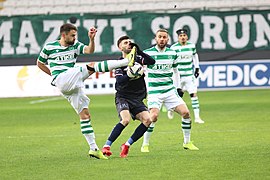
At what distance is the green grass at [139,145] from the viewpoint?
1070 cm

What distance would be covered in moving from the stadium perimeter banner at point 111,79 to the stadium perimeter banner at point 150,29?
1181 mm

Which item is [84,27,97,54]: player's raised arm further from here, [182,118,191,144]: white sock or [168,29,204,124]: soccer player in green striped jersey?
[168,29,204,124]: soccer player in green striped jersey

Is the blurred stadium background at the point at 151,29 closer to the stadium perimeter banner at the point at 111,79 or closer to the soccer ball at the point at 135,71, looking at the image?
the stadium perimeter banner at the point at 111,79

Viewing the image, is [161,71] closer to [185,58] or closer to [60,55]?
[60,55]

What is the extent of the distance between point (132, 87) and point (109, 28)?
1648 cm

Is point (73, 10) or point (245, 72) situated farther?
point (73, 10)

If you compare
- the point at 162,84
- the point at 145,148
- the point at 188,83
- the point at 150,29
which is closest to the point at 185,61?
the point at 188,83

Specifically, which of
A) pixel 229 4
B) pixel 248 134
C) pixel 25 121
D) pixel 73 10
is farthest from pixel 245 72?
pixel 248 134

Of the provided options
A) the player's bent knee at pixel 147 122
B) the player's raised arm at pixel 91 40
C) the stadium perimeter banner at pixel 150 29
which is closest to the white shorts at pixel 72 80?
the player's raised arm at pixel 91 40

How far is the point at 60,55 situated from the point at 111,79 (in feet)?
50.5

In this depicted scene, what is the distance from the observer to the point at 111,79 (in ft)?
90.5

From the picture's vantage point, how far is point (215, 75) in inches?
1092

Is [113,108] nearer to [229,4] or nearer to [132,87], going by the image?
[229,4]

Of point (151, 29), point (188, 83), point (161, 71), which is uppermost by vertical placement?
point (161, 71)
